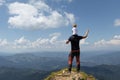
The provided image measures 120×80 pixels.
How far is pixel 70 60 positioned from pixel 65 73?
3.72ft

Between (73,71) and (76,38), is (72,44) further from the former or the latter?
(73,71)

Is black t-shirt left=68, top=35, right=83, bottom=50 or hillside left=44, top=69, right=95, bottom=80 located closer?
hillside left=44, top=69, right=95, bottom=80

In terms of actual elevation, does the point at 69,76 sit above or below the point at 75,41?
below

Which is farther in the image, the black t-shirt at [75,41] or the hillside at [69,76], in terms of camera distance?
the black t-shirt at [75,41]

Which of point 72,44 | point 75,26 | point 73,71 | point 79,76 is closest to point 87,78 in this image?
point 79,76

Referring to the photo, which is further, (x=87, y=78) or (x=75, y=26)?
(x=75, y=26)

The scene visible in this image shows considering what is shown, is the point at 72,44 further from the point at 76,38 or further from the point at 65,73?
the point at 65,73

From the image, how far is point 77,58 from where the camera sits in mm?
16828

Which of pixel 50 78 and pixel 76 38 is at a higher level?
pixel 76 38

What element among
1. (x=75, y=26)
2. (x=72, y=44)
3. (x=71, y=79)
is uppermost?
(x=75, y=26)

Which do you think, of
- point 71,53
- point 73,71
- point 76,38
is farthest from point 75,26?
point 73,71

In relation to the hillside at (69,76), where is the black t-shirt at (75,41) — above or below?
above

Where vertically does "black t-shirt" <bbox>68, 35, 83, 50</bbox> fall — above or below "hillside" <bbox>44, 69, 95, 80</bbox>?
above

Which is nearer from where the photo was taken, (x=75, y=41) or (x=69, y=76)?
(x=69, y=76)
